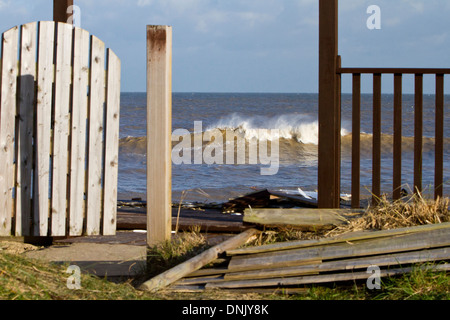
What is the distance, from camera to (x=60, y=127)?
16.3ft

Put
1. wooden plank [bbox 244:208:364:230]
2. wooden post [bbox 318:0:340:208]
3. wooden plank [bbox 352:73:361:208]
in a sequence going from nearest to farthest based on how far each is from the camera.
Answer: wooden plank [bbox 244:208:364:230] → wooden post [bbox 318:0:340:208] → wooden plank [bbox 352:73:361:208]

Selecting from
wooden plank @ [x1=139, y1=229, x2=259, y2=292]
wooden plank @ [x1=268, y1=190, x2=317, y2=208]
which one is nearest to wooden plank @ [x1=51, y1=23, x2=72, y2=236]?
wooden plank @ [x1=139, y1=229, x2=259, y2=292]

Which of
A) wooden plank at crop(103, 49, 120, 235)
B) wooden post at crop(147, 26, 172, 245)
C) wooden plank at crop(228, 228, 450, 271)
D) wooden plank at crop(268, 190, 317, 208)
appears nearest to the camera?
wooden plank at crop(228, 228, 450, 271)

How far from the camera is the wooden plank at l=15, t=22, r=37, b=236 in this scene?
196 inches

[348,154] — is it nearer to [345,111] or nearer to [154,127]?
[154,127]

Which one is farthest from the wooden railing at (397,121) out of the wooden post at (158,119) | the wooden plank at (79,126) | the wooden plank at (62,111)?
the wooden plank at (62,111)

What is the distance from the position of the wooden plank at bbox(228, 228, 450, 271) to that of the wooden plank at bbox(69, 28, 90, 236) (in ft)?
5.52

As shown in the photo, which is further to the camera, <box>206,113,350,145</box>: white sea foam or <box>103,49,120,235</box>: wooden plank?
<box>206,113,350,145</box>: white sea foam

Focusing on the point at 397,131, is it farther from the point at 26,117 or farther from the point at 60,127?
the point at 26,117

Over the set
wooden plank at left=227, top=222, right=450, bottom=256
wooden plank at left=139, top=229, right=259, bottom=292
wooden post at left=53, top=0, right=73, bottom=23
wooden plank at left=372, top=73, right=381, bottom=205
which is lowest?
wooden plank at left=139, top=229, right=259, bottom=292

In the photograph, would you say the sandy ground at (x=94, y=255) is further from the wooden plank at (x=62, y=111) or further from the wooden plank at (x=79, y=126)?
the wooden plank at (x=62, y=111)

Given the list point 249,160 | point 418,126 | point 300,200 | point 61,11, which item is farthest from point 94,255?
point 249,160

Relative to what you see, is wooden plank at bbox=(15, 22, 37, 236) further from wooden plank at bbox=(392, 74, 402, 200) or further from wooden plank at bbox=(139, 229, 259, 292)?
wooden plank at bbox=(392, 74, 402, 200)
